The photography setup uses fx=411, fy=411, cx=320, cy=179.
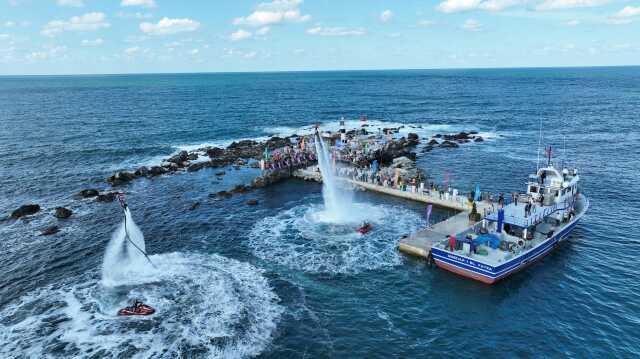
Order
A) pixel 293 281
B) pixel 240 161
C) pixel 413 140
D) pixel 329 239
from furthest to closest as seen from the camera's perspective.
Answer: pixel 413 140, pixel 240 161, pixel 329 239, pixel 293 281

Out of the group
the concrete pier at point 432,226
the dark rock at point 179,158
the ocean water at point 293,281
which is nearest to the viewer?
the ocean water at point 293,281

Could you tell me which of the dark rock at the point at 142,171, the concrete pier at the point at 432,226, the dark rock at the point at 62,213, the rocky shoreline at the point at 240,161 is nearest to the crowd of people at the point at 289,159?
the rocky shoreline at the point at 240,161

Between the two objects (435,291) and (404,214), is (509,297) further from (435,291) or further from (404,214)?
(404,214)

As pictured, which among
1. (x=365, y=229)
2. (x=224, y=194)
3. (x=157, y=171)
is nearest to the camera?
(x=365, y=229)

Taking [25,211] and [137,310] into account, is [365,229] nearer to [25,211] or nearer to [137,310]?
[137,310]

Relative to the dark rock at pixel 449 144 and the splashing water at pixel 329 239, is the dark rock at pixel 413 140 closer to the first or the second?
the dark rock at pixel 449 144

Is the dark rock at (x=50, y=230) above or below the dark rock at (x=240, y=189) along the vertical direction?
below

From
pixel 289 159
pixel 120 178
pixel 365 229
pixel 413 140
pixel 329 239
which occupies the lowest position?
pixel 329 239

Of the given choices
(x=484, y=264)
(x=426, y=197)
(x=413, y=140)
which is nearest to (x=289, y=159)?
(x=426, y=197)
